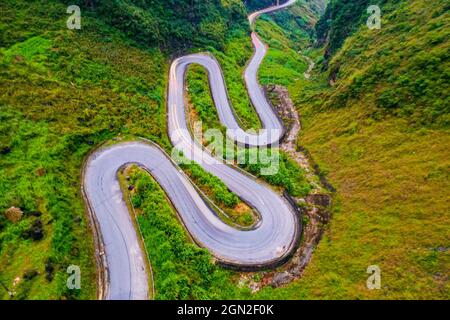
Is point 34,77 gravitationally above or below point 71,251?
above

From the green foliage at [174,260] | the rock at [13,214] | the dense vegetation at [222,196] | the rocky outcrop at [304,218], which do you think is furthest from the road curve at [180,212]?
the rock at [13,214]

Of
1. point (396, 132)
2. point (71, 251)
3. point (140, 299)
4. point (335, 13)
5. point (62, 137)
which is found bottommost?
point (140, 299)

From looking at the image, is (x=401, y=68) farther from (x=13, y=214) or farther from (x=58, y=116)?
(x=13, y=214)

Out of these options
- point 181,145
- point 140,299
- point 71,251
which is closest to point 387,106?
point 181,145

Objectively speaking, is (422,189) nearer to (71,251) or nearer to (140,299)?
(140,299)

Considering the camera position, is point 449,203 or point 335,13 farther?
point 335,13

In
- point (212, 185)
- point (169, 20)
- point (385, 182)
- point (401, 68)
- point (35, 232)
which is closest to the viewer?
point (35, 232)

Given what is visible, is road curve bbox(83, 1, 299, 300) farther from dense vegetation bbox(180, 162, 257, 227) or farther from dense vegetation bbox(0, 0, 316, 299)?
dense vegetation bbox(0, 0, 316, 299)

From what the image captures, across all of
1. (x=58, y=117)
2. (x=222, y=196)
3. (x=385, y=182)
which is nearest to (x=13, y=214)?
(x=58, y=117)
